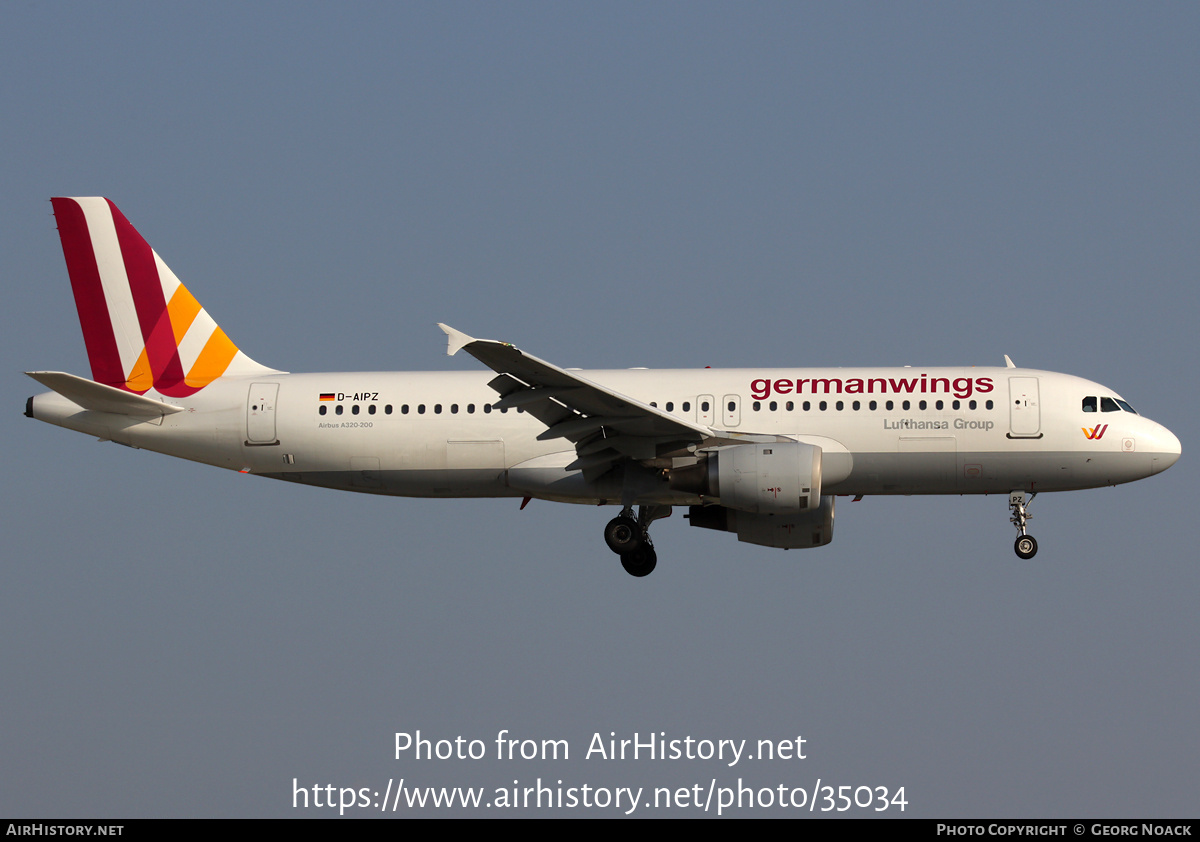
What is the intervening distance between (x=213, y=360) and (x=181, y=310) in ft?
5.48

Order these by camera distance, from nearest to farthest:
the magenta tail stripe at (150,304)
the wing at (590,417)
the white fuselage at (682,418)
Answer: the wing at (590,417)
the white fuselage at (682,418)
the magenta tail stripe at (150,304)

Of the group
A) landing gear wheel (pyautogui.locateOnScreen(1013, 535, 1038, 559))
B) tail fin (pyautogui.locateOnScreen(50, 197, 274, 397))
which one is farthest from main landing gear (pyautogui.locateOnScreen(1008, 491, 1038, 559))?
tail fin (pyautogui.locateOnScreen(50, 197, 274, 397))

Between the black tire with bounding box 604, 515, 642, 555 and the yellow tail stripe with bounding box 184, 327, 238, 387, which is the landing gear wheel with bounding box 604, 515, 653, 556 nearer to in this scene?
the black tire with bounding box 604, 515, 642, 555

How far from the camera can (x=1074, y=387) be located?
2975 cm

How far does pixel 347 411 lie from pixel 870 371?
11.8 metres

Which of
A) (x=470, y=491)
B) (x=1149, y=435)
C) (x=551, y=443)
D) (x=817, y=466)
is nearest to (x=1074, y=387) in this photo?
(x=1149, y=435)

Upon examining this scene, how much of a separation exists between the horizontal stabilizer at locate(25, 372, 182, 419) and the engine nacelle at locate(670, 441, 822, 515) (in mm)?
12984

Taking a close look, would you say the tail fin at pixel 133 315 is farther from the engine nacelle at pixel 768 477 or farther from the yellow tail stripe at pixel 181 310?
the engine nacelle at pixel 768 477

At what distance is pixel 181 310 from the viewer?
110 ft

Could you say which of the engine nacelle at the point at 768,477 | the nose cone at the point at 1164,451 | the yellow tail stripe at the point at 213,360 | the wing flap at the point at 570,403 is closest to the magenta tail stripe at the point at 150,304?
the yellow tail stripe at the point at 213,360

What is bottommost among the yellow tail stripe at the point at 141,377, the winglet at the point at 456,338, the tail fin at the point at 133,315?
the winglet at the point at 456,338

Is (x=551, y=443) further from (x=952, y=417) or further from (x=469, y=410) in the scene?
(x=952, y=417)

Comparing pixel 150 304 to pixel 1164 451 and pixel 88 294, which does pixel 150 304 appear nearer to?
pixel 88 294

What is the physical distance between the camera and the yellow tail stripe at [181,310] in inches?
1303
